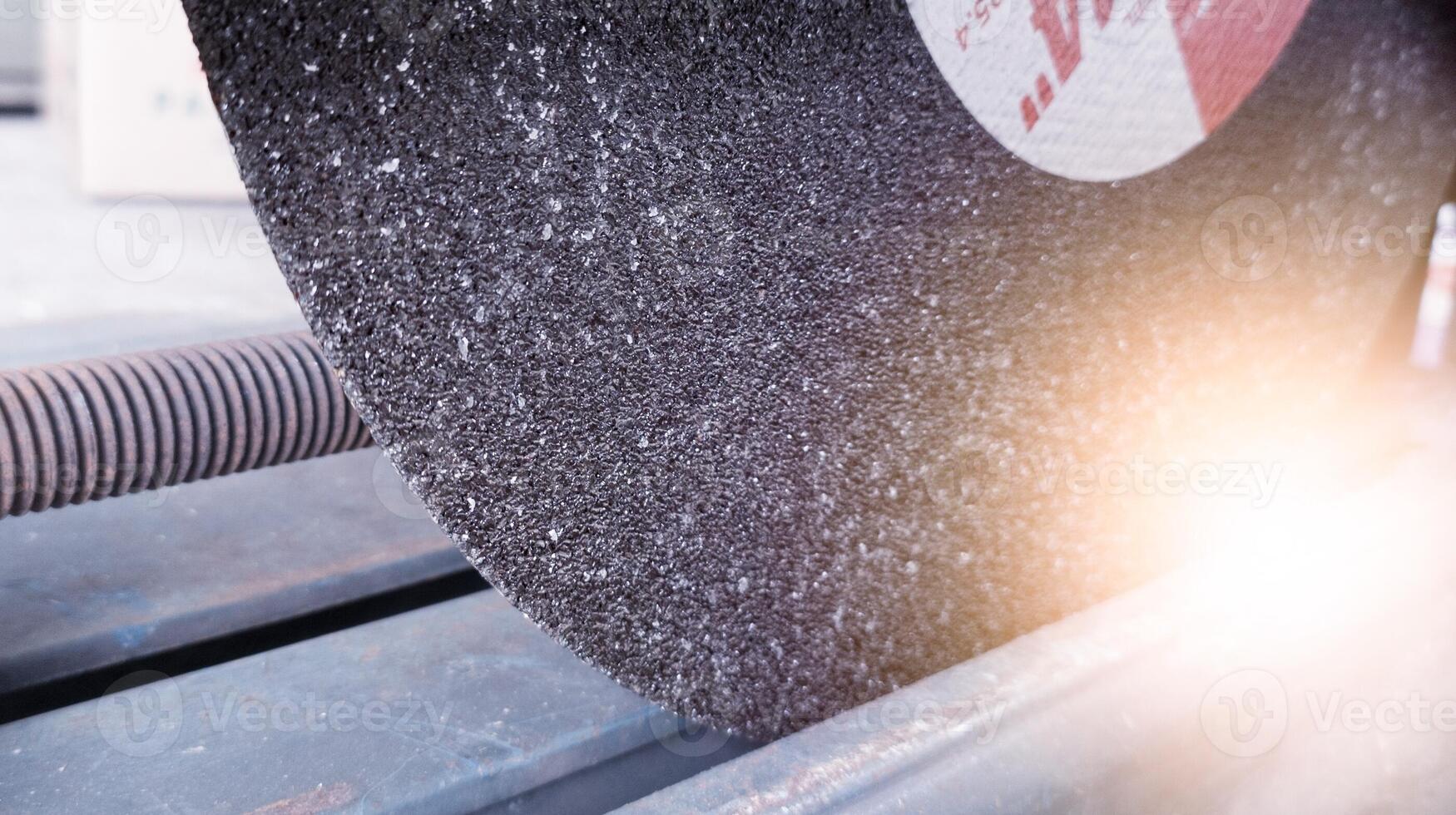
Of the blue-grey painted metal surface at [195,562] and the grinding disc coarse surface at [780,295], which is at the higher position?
the grinding disc coarse surface at [780,295]

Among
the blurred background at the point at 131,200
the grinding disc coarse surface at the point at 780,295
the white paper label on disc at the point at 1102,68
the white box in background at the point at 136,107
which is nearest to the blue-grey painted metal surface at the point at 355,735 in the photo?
the grinding disc coarse surface at the point at 780,295

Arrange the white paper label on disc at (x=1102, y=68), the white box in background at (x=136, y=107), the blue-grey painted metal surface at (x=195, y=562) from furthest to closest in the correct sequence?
the white box in background at (x=136, y=107)
the blue-grey painted metal surface at (x=195, y=562)
the white paper label on disc at (x=1102, y=68)

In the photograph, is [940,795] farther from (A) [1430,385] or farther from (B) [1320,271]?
(A) [1430,385]

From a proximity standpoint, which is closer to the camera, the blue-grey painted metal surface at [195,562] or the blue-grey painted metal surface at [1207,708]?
the blue-grey painted metal surface at [1207,708]

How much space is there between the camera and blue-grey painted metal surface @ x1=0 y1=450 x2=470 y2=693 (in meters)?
0.75

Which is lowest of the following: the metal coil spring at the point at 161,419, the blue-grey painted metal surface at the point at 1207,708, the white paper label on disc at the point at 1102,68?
the metal coil spring at the point at 161,419

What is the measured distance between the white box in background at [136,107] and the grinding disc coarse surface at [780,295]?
8.03ft

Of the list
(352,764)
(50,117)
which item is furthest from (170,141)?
(352,764)

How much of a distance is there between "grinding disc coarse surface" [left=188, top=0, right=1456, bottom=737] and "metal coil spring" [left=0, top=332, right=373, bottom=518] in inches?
14.5

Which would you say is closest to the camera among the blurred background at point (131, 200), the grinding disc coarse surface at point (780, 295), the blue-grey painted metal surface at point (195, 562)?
the grinding disc coarse surface at point (780, 295)

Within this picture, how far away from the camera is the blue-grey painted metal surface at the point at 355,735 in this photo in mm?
591

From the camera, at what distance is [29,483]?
0.73 meters

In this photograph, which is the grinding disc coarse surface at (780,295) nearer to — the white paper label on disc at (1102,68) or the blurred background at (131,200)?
the white paper label on disc at (1102,68)

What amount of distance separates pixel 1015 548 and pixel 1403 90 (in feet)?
1.76
